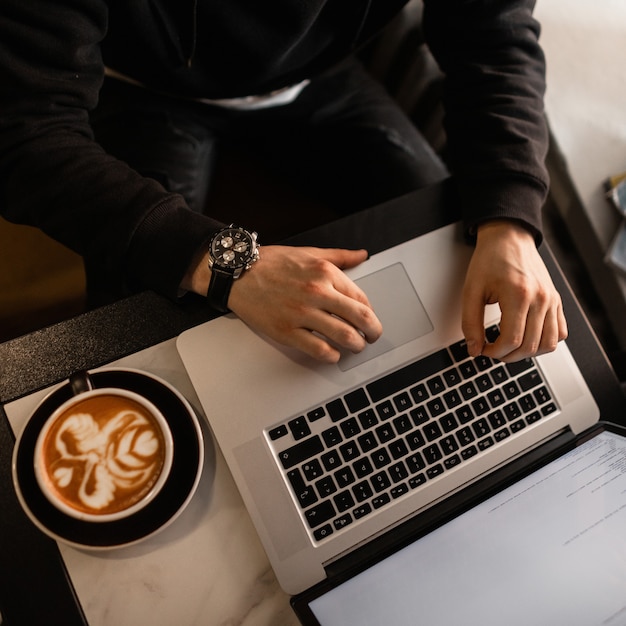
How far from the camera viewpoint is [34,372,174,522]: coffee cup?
1.72 ft

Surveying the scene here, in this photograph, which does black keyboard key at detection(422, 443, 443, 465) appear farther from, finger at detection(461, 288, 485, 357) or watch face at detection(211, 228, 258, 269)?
watch face at detection(211, 228, 258, 269)

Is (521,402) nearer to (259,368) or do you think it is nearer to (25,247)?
(259,368)

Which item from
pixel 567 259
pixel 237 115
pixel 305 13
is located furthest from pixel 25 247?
pixel 567 259

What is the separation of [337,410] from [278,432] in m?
0.08

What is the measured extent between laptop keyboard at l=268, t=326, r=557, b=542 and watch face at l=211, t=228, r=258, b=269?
201 mm

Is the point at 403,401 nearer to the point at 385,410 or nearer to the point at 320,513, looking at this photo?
the point at 385,410

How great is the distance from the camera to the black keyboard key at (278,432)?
1.93 feet

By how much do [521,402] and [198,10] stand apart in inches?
26.3

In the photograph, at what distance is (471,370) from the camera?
2.15ft

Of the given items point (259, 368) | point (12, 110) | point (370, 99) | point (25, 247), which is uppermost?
point (370, 99)

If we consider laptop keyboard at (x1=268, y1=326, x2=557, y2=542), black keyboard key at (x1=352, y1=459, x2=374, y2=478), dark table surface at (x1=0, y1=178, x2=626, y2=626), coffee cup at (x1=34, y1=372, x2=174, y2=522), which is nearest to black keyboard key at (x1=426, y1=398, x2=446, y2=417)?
laptop keyboard at (x1=268, y1=326, x2=557, y2=542)

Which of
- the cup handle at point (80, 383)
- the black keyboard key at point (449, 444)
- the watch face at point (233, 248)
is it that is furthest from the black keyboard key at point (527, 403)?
the cup handle at point (80, 383)

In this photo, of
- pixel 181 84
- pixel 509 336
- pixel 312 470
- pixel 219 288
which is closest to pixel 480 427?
pixel 509 336

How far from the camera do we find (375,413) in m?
0.62
